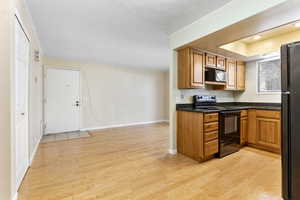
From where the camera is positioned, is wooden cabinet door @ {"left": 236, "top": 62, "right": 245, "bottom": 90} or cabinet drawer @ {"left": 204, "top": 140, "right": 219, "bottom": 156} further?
wooden cabinet door @ {"left": 236, "top": 62, "right": 245, "bottom": 90}

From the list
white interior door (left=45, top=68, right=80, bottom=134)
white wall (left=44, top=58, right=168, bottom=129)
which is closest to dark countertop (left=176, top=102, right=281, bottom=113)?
white wall (left=44, top=58, right=168, bottom=129)

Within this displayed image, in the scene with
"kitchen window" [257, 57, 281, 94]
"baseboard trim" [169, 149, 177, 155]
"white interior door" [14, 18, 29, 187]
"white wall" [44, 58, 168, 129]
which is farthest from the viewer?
"white wall" [44, 58, 168, 129]

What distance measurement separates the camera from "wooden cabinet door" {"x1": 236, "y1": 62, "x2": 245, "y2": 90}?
3.91 m

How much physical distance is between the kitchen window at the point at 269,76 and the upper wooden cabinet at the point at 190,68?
1869 mm

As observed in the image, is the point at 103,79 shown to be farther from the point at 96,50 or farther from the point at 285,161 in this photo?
the point at 285,161

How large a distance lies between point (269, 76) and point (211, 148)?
8.30 feet

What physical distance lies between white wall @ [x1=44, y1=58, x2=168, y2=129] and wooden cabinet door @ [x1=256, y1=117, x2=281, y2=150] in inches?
159

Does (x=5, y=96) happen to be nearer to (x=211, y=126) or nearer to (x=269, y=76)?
(x=211, y=126)

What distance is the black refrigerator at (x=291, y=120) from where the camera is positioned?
1.39m

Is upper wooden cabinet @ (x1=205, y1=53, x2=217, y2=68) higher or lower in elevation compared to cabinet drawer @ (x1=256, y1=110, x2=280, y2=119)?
higher

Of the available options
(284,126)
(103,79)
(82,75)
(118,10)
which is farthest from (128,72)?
(284,126)

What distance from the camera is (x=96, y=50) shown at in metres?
3.92

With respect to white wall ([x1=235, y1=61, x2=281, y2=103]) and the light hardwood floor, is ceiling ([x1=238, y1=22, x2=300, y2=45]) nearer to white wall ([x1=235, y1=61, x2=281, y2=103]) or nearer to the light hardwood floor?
white wall ([x1=235, y1=61, x2=281, y2=103])

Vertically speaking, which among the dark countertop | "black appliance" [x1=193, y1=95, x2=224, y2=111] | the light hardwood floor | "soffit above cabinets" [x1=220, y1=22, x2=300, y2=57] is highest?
"soffit above cabinets" [x1=220, y1=22, x2=300, y2=57]
